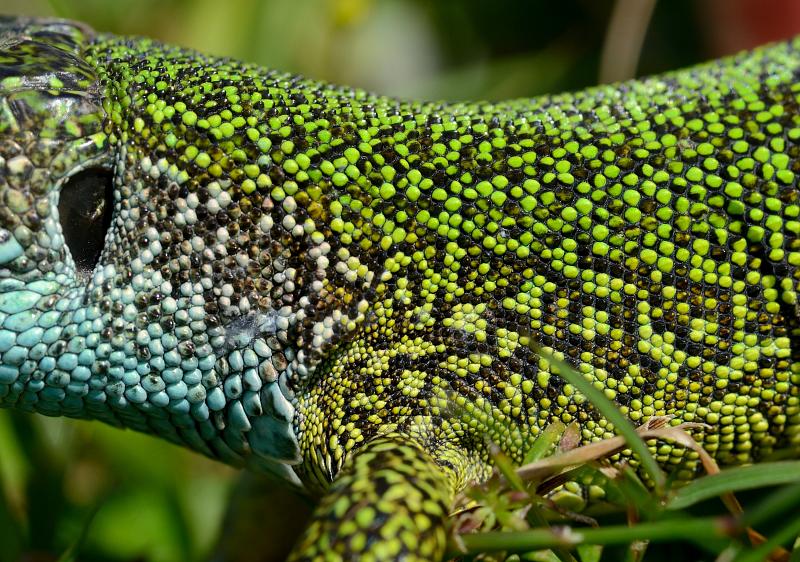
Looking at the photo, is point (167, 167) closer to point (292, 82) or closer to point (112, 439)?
point (292, 82)

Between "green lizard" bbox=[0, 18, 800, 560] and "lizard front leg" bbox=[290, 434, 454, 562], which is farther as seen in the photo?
"green lizard" bbox=[0, 18, 800, 560]

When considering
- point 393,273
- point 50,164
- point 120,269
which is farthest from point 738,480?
point 50,164

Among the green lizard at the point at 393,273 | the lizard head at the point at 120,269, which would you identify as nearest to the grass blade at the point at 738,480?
the green lizard at the point at 393,273

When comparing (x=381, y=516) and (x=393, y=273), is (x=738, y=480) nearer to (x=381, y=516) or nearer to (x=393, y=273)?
(x=381, y=516)

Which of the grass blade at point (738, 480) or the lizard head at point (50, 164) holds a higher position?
the lizard head at point (50, 164)

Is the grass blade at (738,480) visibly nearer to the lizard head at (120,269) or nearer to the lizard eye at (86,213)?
the lizard head at (120,269)

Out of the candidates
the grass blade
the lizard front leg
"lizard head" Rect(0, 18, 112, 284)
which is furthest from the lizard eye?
the grass blade

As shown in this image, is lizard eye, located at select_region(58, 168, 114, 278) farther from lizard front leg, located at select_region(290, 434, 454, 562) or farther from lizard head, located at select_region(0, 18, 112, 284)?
lizard front leg, located at select_region(290, 434, 454, 562)

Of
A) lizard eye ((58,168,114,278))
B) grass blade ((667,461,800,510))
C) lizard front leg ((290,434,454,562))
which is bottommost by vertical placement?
lizard front leg ((290,434,454,562))

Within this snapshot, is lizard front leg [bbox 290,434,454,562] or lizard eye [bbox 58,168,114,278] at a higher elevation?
lizard eye [bbox 58,168,114,278]
